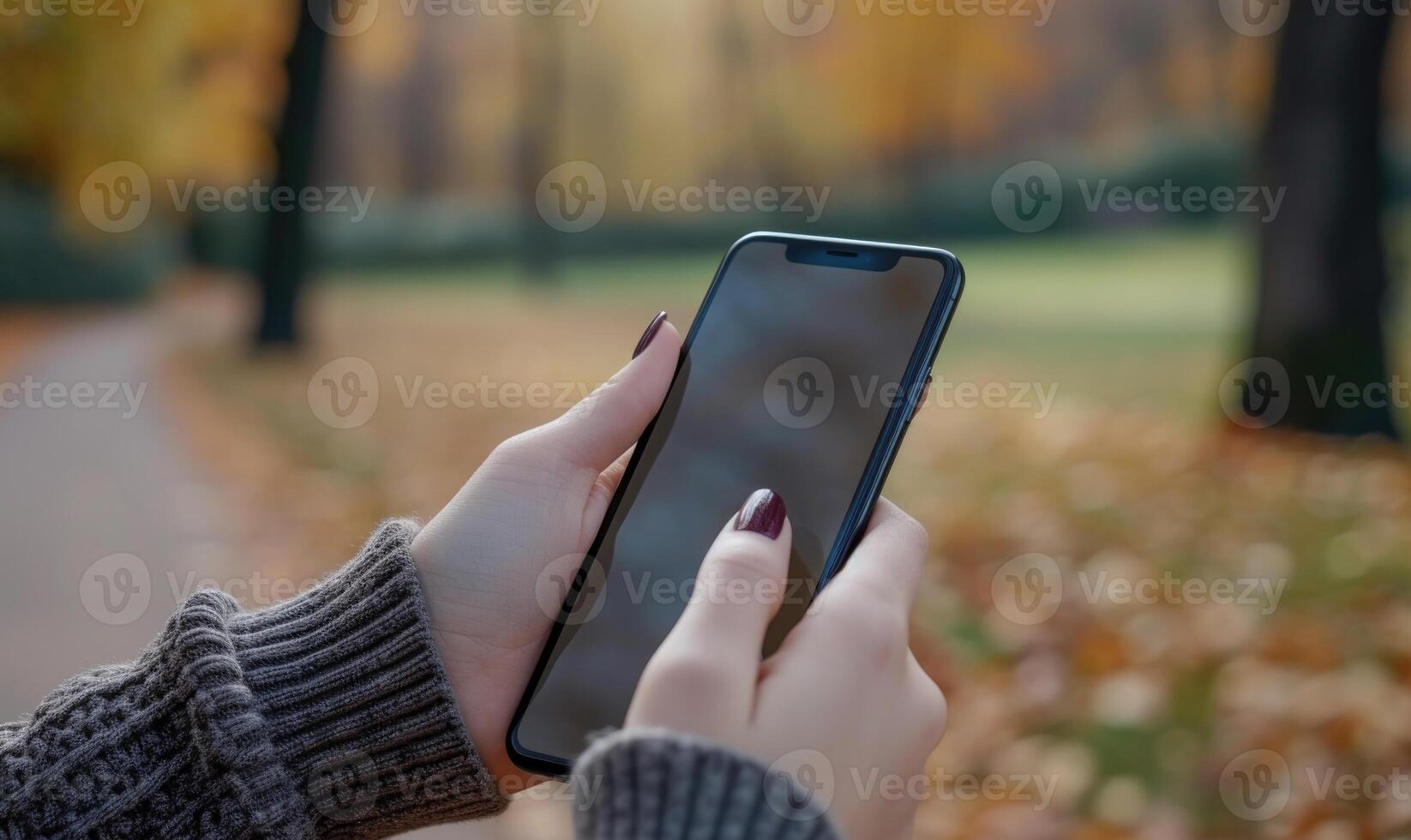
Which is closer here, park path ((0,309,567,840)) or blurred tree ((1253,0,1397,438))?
park path ((0,309,567,840))

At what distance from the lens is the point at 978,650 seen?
2.54 m

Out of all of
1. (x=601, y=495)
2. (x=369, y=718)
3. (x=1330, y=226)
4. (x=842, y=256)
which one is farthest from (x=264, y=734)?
(x=1330, y=226)

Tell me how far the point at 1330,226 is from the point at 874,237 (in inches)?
169

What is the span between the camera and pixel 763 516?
1.03 m

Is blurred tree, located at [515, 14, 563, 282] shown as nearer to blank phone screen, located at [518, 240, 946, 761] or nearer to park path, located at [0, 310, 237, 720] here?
park path, located at [0, 310, 237, 720]

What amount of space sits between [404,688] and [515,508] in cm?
25

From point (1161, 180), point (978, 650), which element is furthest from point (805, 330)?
point (1161, 180)

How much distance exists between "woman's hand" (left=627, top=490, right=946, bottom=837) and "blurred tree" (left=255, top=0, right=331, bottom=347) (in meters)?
5.96

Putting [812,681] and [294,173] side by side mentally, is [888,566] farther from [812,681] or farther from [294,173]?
[294,173]

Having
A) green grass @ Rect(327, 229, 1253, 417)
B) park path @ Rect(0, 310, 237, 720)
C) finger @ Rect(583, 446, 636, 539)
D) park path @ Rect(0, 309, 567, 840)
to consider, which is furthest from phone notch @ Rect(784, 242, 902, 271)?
green grass @ Rect(327, 229, 1253, 417)

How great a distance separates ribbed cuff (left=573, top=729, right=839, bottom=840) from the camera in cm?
72

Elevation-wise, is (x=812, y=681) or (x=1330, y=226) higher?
(x=812, y=681)

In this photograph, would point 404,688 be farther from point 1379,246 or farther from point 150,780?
point 1379,246

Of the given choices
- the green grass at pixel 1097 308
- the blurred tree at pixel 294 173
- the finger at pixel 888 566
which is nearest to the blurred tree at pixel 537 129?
the green grass at pixel 1097 308
